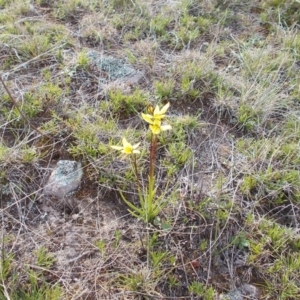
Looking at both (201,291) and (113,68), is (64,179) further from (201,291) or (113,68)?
(113,68)

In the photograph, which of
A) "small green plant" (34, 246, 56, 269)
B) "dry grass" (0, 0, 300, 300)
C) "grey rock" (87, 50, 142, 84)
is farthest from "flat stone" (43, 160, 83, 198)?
"grey rock" (87, 50, 142, 84)

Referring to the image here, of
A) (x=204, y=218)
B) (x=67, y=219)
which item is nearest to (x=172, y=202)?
(x=204, y=218)

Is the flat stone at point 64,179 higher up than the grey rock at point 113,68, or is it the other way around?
the grey rock at point 113,68

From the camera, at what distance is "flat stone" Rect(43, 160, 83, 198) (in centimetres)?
173

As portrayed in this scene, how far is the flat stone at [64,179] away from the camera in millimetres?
1728

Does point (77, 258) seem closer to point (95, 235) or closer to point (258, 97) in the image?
point (95, 235)

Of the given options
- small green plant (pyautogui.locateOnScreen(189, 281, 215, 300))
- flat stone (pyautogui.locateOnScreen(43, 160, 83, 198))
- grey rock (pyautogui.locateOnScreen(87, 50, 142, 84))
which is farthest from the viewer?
grey rock (pyautogui.locateOnScreen(87, 50, 142, 84))

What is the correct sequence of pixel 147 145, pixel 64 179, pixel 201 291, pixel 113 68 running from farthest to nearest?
pixel 113 68 < pixel 147 145 < pixel 64 179 < pixel 201 291

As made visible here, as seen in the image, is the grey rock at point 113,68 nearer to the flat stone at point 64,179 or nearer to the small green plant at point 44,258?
the flat stone at point 64,179

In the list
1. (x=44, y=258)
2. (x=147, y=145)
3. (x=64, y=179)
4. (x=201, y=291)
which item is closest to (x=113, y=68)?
(x=147, y=145)

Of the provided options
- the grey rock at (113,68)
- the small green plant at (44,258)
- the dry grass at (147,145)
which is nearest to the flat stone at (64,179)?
the dry grass at (147,145)

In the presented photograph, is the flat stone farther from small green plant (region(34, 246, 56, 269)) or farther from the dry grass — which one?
small green plant (region(34, 246, 56, 269))

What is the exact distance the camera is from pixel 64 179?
1754 mm

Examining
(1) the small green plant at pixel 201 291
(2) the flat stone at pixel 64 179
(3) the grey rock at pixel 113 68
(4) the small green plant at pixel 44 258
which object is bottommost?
(1) the small green plant at pixel 201 291
